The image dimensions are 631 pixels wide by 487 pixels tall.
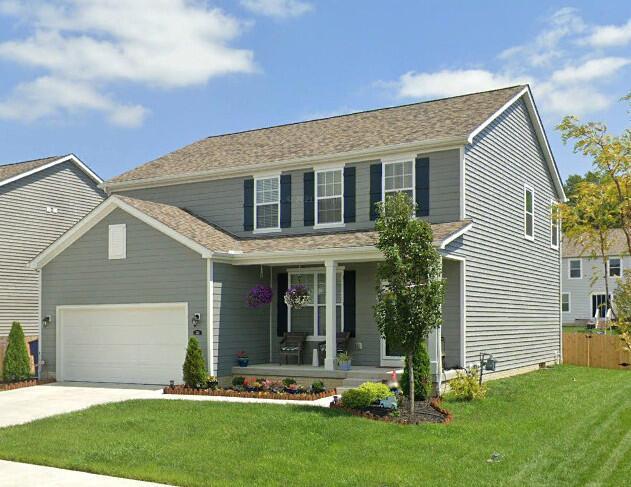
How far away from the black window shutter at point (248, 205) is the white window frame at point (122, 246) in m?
3.39

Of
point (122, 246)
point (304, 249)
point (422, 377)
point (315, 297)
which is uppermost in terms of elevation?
point (122, 246)

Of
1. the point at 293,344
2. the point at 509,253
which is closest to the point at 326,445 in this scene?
the point at 293,344

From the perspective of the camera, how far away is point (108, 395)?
16.5 m

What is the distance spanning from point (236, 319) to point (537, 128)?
1087cm

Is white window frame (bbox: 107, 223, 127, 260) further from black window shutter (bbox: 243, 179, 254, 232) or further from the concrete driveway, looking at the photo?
black window shutter (bbox: 243, 179, 254, 232)

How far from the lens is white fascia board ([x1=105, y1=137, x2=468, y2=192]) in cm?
1755

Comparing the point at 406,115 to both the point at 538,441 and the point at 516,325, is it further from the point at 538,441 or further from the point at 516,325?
the point at 538,441

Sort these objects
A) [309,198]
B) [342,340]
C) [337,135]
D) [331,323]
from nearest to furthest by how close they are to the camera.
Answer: [331,323]
[342,340]
[309,198]
[337,135]

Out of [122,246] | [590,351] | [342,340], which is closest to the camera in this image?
[342,340]

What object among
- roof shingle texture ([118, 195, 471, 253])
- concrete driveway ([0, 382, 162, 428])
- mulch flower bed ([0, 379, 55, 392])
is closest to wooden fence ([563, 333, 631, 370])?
roof shingle texture ([118, 195, 471, 253])

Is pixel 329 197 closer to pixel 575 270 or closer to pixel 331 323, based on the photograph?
pixel 331 323

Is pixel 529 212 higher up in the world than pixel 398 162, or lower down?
lower down

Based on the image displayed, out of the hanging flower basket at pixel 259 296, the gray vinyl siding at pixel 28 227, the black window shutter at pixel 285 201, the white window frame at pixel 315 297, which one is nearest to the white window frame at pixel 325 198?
the black window shutter at pixel 285 201

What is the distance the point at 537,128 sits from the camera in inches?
880
